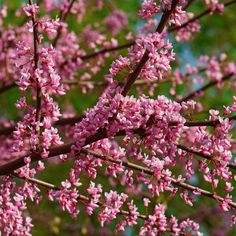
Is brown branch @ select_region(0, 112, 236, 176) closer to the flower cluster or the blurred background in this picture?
the flower cluster

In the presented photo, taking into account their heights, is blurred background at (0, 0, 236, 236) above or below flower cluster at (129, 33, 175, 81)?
above

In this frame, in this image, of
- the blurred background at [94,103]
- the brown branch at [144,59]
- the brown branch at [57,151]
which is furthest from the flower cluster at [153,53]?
the blurred background at [94,103]

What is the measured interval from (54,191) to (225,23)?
9.55 m

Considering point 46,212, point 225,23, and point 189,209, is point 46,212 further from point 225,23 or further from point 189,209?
point 225,23

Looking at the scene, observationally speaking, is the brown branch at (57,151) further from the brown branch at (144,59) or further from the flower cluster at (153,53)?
the flower cluster at (153,53)

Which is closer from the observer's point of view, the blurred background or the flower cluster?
the flower cluster

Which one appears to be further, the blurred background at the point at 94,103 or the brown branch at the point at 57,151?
the blurred background at the point at 94,103

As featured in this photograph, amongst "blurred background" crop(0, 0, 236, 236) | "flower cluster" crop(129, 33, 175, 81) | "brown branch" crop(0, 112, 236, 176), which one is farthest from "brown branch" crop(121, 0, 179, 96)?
"blurred background" crop(0, 0, 236, 236)

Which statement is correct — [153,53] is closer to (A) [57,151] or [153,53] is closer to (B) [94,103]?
(A) [57,151]

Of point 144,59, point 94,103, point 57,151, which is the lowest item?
point 57,151

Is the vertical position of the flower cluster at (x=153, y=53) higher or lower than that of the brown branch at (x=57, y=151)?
higher

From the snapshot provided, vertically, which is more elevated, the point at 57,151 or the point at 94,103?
the point at 94,103

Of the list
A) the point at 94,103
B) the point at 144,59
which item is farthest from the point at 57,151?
the point at 94,103

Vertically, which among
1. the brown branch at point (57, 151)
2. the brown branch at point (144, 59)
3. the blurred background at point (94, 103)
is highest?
the blurred background at point (94, 103)
